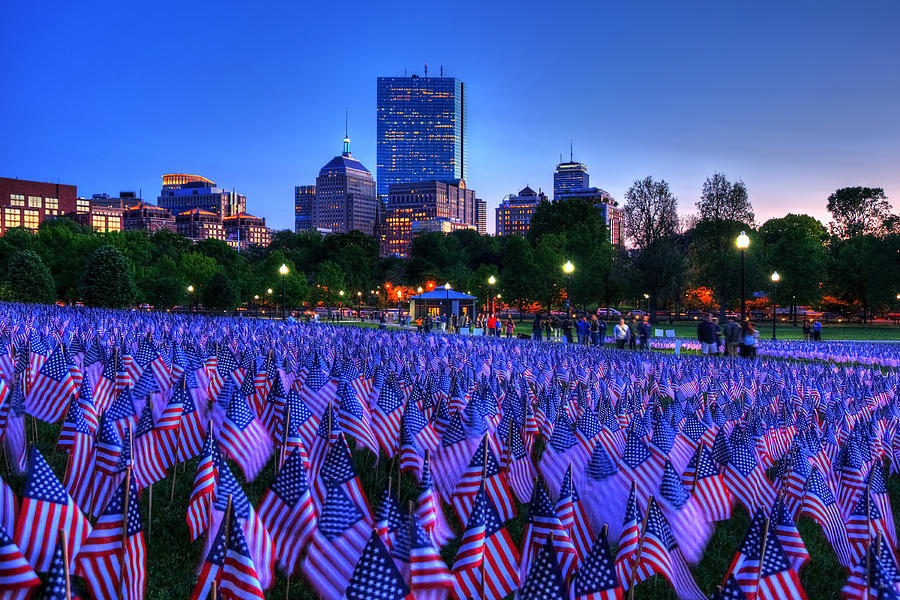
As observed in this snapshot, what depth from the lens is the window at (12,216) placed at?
17800 cm

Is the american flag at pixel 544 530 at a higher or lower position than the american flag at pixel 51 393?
lower

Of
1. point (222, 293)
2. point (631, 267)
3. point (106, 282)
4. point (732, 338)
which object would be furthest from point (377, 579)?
point (222, 293)

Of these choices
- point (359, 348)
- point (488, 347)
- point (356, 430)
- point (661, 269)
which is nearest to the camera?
point (356, 430)

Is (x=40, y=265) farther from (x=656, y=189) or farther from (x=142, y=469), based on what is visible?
(x=656, y=189)

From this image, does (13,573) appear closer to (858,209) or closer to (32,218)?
(858,209)

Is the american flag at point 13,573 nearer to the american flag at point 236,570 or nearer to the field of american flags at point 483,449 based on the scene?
the american flag at point 236,570

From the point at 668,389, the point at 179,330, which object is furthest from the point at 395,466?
the point at 179,330

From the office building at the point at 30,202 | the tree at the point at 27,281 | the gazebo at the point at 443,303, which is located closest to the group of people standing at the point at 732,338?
the gazebo at the point at 443,303

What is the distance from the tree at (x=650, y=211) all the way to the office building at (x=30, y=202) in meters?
165

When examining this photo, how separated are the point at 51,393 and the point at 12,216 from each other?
205376mm

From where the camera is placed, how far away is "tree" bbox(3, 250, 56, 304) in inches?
1644

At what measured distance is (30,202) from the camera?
603 feet

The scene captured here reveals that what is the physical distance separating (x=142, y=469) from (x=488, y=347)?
574 inches

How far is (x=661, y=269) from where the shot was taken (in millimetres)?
60344
